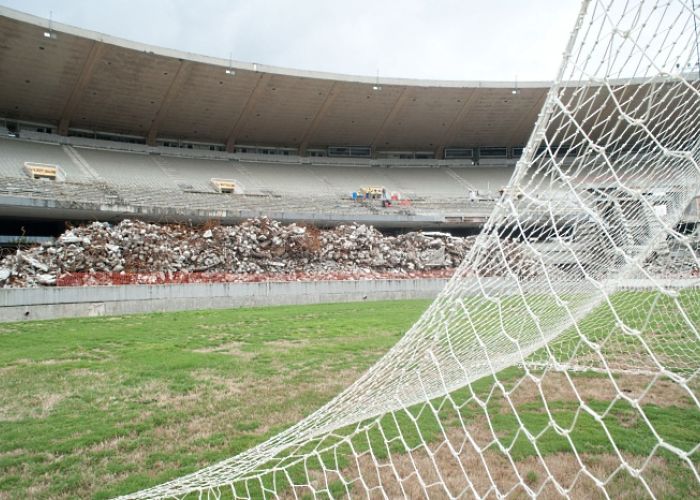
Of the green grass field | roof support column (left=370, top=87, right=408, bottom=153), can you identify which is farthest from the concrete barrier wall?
roof support column (left=370, top=87, right=408, bottom=153)

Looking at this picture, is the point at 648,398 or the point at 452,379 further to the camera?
the point at 648,398

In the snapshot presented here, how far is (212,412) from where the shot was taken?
15.7 ft

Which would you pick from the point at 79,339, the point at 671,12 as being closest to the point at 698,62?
the point at 671,12

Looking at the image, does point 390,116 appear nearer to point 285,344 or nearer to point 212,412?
point 285,344

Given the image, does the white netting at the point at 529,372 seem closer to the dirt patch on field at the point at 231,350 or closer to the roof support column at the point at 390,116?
the dirt patch on field at the point at 231,350

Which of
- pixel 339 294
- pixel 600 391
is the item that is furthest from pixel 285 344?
pixel 339 294

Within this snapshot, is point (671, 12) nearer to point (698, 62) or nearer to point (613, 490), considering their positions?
point (698, 62)

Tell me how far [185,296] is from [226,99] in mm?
19108

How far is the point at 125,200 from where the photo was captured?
957 inches

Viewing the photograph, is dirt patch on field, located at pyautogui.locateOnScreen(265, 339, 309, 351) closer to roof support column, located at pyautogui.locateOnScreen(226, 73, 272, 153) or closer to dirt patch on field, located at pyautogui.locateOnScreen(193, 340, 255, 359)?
dirt patch on field, located at pyautogui.locateOnScreen(193, 340, 255, 359)

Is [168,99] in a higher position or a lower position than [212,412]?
higher

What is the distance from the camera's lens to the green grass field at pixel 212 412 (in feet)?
11.4

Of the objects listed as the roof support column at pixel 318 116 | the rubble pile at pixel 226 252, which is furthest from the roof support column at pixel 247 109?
the rubble pile at pixel 226 252

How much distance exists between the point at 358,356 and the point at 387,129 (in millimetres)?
30672
